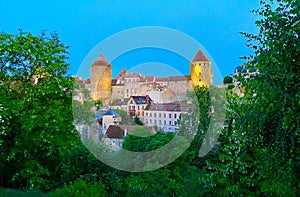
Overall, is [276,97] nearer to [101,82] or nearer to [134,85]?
[101,82]

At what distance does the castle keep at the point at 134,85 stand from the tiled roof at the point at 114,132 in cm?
220

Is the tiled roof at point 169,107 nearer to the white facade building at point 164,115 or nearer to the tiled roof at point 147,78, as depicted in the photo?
the white facade building at point 164,115

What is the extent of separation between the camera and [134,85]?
18141 mm

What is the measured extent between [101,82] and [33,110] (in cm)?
364

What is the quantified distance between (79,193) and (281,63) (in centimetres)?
Answer: 616

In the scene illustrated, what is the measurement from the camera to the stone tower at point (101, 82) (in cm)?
1625

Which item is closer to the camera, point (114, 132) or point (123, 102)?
point (114, 132)

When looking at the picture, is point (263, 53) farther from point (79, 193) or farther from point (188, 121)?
point (188, 121)

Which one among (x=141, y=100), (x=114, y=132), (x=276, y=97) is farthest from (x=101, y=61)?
(x=276, y=97)

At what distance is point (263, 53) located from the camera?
6480mm

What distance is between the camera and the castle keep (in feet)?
54.3

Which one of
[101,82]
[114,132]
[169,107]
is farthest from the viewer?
[169,107]

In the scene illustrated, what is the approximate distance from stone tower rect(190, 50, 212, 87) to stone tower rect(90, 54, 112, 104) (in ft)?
12.6

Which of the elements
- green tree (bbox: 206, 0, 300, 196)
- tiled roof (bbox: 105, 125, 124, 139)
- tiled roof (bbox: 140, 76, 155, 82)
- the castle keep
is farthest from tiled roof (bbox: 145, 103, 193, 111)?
green tree (bbox: 206, 0, 300, 196)
